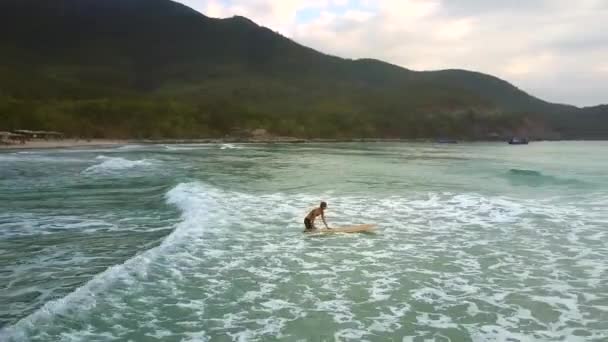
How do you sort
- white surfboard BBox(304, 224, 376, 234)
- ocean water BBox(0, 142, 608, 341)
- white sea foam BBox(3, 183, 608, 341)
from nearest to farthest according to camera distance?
1. ocean water BBox(0, 142, 608, 341)
2. white sea foam BBox(3, 183, 608, 341)
3. white surfboard BBox(304, 224, 376, 234)

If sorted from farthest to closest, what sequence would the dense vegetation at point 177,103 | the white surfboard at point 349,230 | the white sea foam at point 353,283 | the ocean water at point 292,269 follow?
the dense vegetation at point 177,103 < the white surfboard at point 349,230 < the white sea foam at point 353,283 < the ocean water at point 292,269

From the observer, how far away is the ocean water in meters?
8.80

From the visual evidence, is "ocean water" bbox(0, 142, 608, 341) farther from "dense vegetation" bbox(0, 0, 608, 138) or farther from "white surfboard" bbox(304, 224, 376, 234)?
"dense vegetation" bbox(0, 0, 608, 138)

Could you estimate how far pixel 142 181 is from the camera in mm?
29109

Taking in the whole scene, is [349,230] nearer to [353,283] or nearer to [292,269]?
[292,269]

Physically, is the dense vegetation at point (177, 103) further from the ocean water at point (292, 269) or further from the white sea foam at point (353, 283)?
the white sea foam at point (353, 283)

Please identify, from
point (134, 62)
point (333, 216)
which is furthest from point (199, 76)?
point (333, 216)

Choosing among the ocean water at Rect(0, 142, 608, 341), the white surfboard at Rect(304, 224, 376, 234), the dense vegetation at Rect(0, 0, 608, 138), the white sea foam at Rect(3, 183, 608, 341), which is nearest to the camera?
the ocean water at Rect(0, 142, 608, 341)

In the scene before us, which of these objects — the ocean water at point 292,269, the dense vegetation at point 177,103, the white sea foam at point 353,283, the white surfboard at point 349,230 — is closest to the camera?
the ocean water at point 292,269

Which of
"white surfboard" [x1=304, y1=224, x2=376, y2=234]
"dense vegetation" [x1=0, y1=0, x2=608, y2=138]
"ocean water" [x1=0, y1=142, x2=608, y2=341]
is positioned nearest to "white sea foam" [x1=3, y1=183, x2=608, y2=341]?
"ocean water" [x1=0, y1=142, x2=608, y2=341]

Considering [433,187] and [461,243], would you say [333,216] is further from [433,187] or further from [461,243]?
[433,187]

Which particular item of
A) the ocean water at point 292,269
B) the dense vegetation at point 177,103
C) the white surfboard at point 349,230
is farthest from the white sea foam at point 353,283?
the dense vegetation at point 177,103

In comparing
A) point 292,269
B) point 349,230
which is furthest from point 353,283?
point 349,230

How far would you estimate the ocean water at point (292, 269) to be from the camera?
8797mm
